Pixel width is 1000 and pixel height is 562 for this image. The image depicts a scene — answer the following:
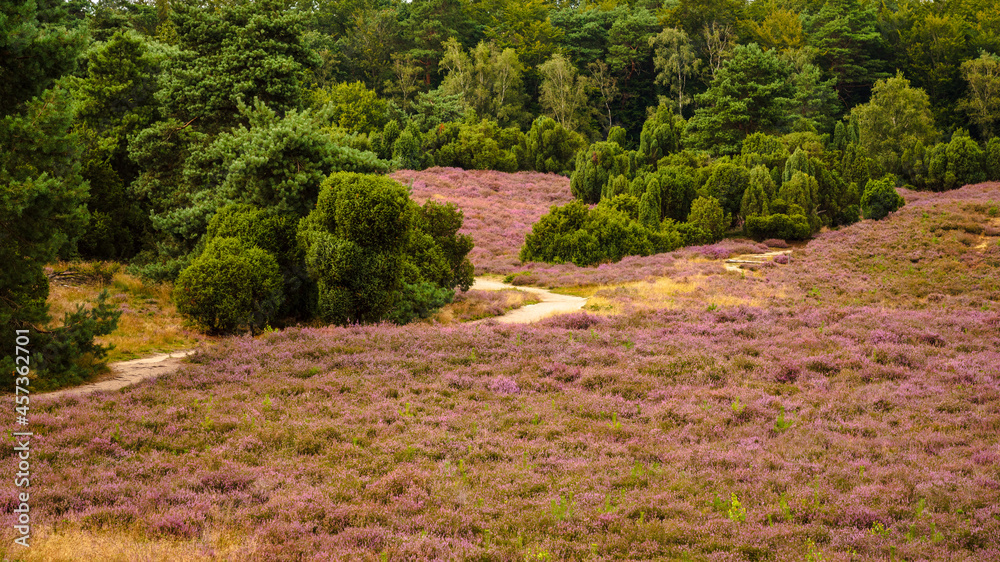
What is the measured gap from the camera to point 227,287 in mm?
11516

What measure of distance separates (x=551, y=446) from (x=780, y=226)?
22.4 m

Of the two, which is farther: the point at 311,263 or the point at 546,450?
the point at 311,263

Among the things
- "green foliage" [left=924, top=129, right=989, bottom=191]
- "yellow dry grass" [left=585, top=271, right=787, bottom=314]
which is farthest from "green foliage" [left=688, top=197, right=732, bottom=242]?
"green foliage" [left=924, top=129, right=989, bottom=191]

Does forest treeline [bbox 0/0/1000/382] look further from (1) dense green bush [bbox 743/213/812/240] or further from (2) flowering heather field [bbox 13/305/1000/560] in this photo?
(2) flowering heather field [bbox 13/305/1000/560]

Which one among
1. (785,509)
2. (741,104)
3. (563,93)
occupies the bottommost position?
(785,509)

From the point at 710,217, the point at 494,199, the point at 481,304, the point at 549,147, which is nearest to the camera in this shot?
the point at 481,304

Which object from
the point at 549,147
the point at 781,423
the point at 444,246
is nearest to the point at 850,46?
the point at 549,147

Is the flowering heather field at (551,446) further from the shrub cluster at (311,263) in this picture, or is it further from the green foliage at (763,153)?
the green foliage at (763,153)

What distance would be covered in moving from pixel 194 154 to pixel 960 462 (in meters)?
15.6

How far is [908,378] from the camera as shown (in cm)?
945

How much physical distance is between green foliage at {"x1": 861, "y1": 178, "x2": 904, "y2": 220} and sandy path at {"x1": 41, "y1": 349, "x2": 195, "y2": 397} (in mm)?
28608

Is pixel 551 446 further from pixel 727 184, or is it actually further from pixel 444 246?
pixel 727 184

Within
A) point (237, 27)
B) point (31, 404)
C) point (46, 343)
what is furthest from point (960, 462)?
point (237, 27)

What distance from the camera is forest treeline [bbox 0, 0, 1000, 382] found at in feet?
30.0
